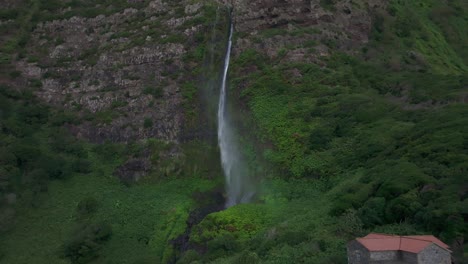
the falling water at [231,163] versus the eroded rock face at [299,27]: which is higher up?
the eroded rock face at [299,27]

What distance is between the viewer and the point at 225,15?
66.8 meters

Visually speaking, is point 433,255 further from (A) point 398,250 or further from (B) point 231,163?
(B) point 231,163

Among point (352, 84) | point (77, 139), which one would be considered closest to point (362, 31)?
point (352, 84)

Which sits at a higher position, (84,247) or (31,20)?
(31,20)

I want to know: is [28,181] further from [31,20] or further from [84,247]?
[31,20]

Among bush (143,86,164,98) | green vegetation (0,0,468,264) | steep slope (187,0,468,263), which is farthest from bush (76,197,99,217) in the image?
bush (143,86,164,98)

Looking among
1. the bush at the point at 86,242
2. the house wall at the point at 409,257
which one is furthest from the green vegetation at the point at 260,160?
the house wall at the point at 409,257

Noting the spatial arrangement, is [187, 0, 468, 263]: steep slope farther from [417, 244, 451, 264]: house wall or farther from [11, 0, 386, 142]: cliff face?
[417, 244, 451, 264]: house wall

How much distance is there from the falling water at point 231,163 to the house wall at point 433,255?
20807mm

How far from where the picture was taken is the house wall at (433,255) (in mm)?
28250

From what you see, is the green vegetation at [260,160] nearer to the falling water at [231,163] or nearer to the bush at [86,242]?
the bush at [86,242]

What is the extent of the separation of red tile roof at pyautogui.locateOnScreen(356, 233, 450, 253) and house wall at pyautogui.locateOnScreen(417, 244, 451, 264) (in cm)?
16

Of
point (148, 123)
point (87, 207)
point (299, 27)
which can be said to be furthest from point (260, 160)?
point (299, 27)

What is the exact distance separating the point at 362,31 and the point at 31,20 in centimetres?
3732
